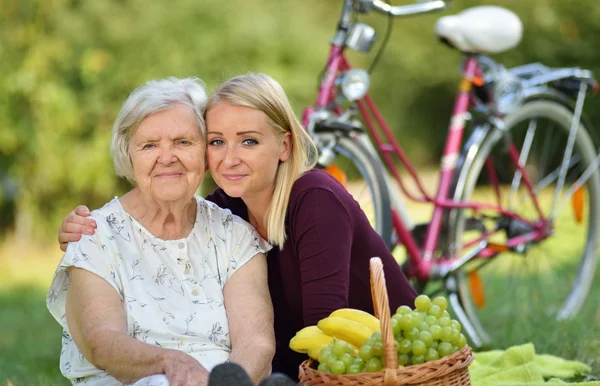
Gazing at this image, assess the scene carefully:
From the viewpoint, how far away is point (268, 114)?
3.07 m

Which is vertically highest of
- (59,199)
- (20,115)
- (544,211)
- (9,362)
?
(20,115)

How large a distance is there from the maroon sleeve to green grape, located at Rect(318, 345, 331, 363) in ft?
1.27

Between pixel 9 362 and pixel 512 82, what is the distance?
2886 mm

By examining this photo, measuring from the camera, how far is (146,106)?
293 cm

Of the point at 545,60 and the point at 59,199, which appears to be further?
the point at 545,60

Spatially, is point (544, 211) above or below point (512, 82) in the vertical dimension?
below

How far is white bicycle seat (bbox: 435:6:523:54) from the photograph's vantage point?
Answer: 15.4 feet

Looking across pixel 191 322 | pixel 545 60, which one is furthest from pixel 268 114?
pixel 545 60

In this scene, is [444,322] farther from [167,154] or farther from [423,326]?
[167,154]

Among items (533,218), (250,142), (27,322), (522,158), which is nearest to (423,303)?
(250,142)

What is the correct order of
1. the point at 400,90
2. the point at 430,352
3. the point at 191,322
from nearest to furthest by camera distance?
the point at 430,352 → the point at 191,322 → the point at 400,90

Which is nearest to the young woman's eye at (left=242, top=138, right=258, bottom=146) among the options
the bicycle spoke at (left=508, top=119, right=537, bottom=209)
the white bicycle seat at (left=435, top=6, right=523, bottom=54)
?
the white bicycle seat at (left=435, top=6, right=523, bottom=54)

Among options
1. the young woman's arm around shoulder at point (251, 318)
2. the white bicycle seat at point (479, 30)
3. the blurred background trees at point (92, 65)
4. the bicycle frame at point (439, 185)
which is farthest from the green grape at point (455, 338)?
the blurred background trees at point (92, 65)

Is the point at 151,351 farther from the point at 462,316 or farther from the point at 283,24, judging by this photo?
the point at 283,24
